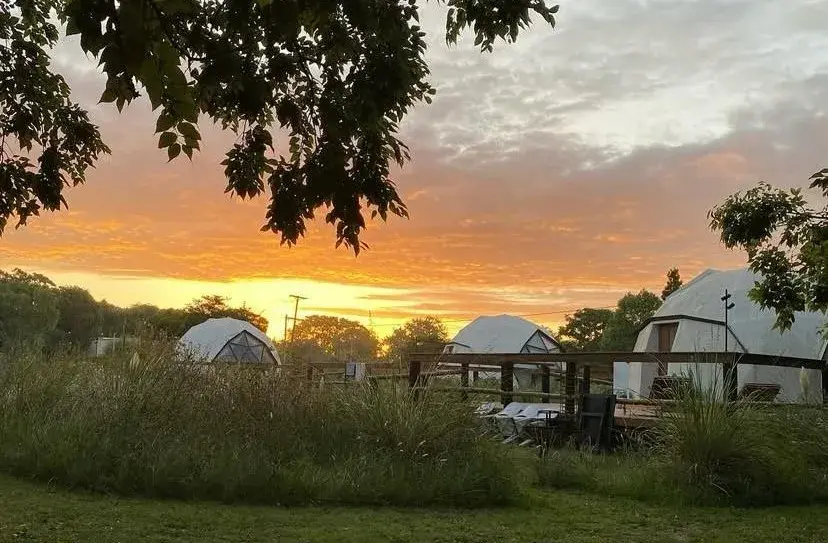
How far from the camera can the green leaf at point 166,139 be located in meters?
2.38

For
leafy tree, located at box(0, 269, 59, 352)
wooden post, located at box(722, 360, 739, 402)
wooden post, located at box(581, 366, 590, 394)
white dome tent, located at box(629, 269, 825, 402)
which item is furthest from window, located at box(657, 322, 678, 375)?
leafy tree, located at box(0, 269, 59, 352)

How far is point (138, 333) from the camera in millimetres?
9438

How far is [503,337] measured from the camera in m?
34.0

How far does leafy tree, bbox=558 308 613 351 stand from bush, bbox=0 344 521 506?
41.5 metres

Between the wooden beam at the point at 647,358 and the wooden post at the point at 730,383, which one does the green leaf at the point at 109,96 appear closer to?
the wooden beam at the point at 647,358

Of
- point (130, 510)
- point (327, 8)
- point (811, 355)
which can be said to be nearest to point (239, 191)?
point (327, 8)

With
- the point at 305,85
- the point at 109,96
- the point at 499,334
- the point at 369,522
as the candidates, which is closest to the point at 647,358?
the point at 369,522

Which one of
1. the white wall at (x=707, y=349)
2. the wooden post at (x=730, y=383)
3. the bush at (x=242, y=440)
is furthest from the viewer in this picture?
the white wall at (x=707, y=349)

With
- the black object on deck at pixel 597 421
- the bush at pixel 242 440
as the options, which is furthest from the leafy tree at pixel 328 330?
the bush at pixel 242 440

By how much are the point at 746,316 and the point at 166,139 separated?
81.8 ft

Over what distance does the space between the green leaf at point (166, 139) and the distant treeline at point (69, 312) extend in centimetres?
3388

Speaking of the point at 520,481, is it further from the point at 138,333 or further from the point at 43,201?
the point at 138,333

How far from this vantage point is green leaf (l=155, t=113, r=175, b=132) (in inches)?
87.0

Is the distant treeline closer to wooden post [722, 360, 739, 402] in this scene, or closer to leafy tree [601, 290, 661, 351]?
leafy tree [601, 290, 661, 351]
